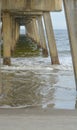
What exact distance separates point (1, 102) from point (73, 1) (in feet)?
10.4

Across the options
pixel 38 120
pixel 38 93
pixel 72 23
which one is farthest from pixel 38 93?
pixel 38 120

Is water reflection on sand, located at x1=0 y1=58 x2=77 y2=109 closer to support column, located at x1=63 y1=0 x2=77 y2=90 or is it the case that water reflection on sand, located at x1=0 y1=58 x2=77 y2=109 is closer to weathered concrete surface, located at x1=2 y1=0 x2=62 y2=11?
support column, located at x1=63 y1=0 x2=77 y2=90

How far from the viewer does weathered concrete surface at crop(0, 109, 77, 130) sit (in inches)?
167

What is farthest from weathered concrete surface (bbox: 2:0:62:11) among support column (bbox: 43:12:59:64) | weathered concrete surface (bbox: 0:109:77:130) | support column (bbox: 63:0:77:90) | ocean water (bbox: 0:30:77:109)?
weathered concrete surface (bbox: 0:109:77:130)

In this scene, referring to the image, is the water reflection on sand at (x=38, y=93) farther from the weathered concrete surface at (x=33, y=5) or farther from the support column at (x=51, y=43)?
the weathered concrete surface at (x=33, y=5)

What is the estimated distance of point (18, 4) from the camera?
16.7 metres

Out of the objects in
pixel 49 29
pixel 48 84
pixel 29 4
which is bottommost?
pixel 48 84

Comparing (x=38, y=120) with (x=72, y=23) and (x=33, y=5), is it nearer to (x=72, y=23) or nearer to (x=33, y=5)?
(x=72, y=23)

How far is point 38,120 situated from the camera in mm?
4566

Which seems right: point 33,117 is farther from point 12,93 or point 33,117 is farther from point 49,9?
point 49,9

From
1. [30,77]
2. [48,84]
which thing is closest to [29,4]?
[30,77]

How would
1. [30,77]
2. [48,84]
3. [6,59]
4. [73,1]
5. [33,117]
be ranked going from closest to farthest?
1. [33,117]
2. [73,1]
3. [48,84]
4. [30,77]
5. [6,59]

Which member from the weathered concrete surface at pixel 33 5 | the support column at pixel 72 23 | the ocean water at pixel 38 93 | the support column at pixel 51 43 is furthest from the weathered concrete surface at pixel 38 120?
the weathered concrete surface at pixel 33 5

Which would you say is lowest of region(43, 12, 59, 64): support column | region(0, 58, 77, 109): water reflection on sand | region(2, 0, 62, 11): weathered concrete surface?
region(0, 58, 77, 109): water reflection on sand
